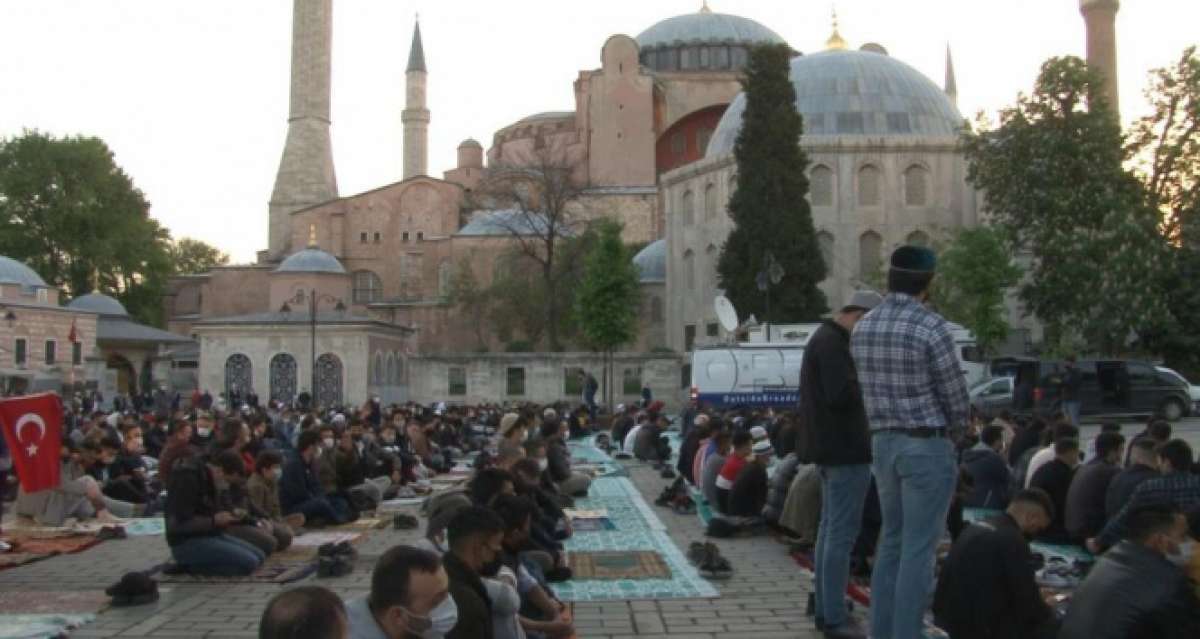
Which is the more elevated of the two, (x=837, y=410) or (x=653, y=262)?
(x=653, y=262)

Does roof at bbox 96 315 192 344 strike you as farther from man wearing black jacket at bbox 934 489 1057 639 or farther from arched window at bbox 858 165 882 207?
man wearing black jacket at bbox 934 489 1057 639

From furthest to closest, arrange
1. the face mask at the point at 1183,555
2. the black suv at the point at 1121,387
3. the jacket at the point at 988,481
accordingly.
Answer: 1. the black suv at the point at 1121,387
2. the jacket at the point at 988,481
3. the face mask at the point at 1183,555

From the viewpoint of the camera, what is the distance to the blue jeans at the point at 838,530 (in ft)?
21.2

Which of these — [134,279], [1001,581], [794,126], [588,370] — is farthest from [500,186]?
[1001,581]

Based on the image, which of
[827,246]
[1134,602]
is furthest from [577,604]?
[827,246]

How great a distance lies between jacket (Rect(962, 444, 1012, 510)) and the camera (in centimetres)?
1209

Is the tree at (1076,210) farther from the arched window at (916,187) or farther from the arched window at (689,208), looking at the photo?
the arched window at (689,208)

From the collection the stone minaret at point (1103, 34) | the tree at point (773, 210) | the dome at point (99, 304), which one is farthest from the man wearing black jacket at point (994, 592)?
the dome at point (99, 304)

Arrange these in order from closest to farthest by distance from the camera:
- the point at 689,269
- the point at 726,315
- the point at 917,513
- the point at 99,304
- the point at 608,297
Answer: the point at 917,513
the point at 726,315
the point at 608,297
the point at 689,269
the point at 99,304

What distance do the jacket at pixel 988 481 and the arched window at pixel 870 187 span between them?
34269 millimetres

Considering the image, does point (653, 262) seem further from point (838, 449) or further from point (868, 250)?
point (838, 449)

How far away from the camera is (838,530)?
648 cm

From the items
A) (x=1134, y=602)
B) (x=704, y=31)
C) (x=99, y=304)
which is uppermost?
(x=704, y=31)

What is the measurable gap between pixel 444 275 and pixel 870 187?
23.2 m
